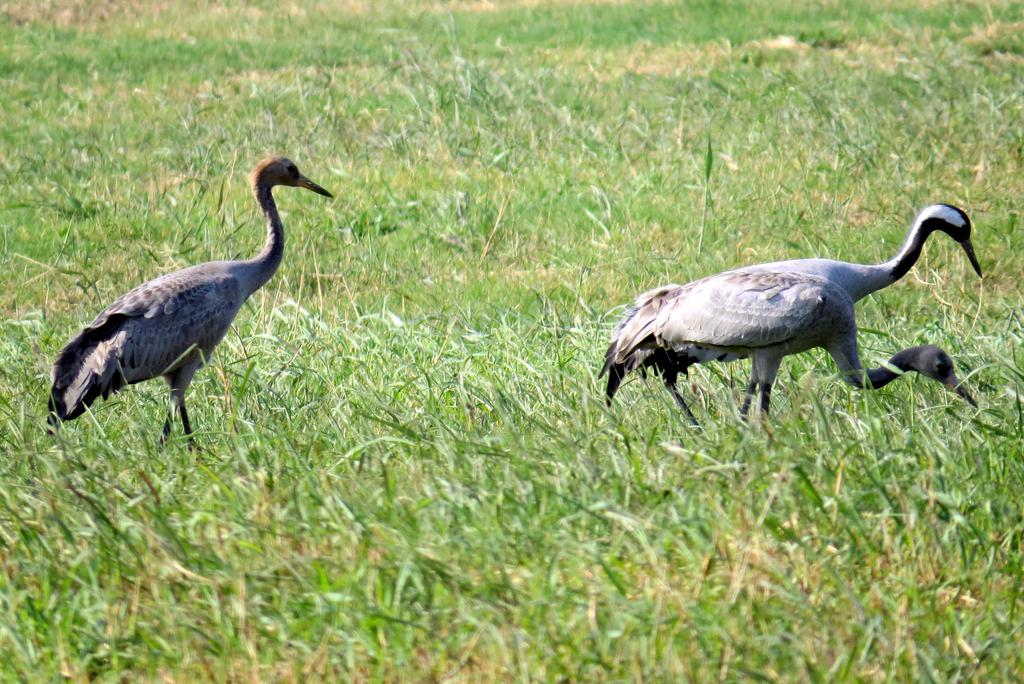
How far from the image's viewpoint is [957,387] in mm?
5734

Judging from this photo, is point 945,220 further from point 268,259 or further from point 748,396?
point 268,259

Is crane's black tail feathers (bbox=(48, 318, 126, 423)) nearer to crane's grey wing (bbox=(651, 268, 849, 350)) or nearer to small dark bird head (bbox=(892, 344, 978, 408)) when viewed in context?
crane's grey wing (bbox=(651, 268, 849, 350))

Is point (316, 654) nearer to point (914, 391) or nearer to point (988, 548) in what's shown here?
point (988, 548)

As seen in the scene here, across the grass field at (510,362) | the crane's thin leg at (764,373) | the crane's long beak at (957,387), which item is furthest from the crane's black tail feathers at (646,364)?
the crane's long beak at (957,387)

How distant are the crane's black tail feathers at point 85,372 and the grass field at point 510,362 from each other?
0.18 metres

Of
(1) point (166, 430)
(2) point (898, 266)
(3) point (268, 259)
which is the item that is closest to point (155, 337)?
(1) point (166, 430)

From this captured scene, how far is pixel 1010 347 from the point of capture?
6871mm

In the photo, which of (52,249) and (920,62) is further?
(920,62)

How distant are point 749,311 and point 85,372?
296 centimetres

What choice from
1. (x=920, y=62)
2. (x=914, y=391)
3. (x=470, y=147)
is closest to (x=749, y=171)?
(x=470, y=147)

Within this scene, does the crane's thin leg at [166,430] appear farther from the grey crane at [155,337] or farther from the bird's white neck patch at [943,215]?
the bird's white neck patch at [943,215]

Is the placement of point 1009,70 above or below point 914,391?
above

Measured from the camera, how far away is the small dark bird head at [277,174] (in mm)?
7805

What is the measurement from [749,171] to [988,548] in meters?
6.49
